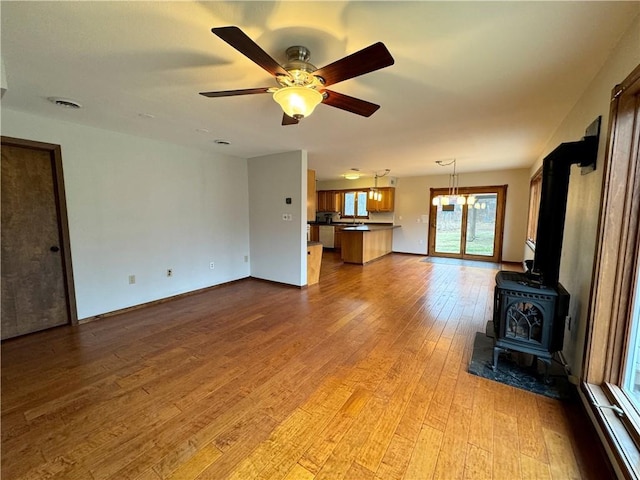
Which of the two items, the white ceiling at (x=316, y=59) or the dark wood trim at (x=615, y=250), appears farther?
the dark wood trim at (x=615, y=250)

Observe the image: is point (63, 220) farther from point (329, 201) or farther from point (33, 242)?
point (329, 201)

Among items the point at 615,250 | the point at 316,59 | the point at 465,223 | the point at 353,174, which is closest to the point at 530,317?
the point at 615,250

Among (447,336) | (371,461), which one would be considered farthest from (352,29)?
(447,336)

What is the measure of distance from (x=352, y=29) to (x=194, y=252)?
157 inches

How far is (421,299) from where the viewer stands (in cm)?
411

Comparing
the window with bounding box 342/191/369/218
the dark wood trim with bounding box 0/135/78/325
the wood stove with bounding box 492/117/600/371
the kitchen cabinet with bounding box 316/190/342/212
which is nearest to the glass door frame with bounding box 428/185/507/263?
the window with bounding box 342/191/369/218

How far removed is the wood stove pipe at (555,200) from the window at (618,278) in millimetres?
380

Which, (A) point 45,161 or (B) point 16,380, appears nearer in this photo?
(B) point 16,380

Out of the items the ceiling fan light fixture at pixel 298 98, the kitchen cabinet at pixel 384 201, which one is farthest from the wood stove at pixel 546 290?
the kitchen cabinet at pixel 384 201

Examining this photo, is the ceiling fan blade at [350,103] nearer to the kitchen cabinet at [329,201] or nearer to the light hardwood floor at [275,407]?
the light hardwood floor at [275,407]

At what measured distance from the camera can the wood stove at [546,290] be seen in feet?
6.67

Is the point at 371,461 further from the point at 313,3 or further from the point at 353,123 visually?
the point at 353,123

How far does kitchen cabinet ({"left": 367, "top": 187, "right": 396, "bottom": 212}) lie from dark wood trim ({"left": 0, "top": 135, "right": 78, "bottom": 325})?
6.73 metres

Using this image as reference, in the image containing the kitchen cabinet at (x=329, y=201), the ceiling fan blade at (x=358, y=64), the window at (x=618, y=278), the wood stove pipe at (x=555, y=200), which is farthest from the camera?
the kitchen cabinet at (x=329, y=201)
